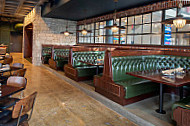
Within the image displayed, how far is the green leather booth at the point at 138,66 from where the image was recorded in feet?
10.5

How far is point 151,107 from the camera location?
310 centimetres

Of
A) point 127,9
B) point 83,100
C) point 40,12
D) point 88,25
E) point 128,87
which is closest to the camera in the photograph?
point 128,87

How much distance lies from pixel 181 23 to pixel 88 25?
25.4 ft

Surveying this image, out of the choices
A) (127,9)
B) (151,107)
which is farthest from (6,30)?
(151,107)

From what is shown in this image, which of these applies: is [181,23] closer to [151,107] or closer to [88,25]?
[151,107]

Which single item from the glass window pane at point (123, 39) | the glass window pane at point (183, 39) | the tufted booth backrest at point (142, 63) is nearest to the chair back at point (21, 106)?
the tufted booth backrest at point (142, 63)

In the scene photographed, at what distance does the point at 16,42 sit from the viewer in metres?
18.9

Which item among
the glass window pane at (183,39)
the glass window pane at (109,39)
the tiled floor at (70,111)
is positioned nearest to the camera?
the tiled floor at (70,111)

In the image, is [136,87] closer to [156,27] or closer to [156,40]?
[156,40]

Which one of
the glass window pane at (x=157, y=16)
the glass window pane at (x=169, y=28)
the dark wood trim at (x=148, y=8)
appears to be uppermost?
the dark wood trim at (x=148, y=8)

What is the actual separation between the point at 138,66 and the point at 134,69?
166 millimetres

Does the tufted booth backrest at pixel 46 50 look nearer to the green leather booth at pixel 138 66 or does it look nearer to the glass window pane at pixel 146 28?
the glass window pane at pixel 146 28

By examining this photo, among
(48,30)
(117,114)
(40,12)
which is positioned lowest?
(117,114)

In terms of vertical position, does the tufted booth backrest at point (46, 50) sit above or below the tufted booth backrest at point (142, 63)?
above
